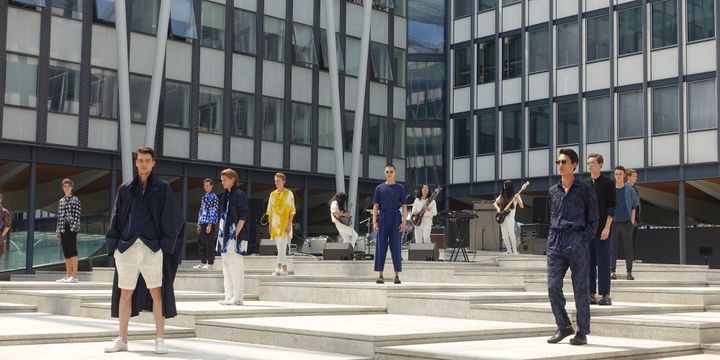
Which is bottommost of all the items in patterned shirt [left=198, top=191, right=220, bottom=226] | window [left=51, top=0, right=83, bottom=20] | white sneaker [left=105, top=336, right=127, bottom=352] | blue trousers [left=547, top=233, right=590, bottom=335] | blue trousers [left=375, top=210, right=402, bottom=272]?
white sneaker [left=105, top=336, right=127, bottom=352]

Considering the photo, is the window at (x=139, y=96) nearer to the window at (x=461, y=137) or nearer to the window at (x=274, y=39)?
the window at (x=274, y=39)

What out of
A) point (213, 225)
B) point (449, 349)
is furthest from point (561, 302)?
point (213, 225)

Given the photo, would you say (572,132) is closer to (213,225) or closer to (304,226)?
(304,226)

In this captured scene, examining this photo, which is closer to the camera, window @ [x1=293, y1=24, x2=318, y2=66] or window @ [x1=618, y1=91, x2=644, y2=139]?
window @ [x1=618, y1=91, x2=644, y2=139]

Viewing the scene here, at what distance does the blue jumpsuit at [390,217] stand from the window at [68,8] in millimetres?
20258

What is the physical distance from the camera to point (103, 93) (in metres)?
32.9

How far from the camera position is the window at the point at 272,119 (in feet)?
123

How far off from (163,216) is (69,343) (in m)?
1.82

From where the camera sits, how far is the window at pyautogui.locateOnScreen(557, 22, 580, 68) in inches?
1475

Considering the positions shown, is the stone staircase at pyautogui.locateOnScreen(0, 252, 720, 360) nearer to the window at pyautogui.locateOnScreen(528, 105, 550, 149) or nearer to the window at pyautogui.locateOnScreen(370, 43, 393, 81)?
the window at pyautogui.locateOnScreen(528, 105, 550, 149)

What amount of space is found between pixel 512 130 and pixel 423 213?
17.4 metres

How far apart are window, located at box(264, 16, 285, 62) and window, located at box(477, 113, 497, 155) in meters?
8.89

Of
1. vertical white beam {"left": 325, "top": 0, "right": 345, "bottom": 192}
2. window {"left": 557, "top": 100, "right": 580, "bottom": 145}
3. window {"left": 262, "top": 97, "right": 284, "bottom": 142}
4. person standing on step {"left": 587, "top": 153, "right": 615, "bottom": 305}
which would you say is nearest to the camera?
person standing on step {"left": 587, "top": 153, "right": 615, "bottom": 305}

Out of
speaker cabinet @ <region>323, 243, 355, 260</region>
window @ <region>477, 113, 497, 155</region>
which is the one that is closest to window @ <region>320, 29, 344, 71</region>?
window @ <region>477, 113, 497, 155</region>
